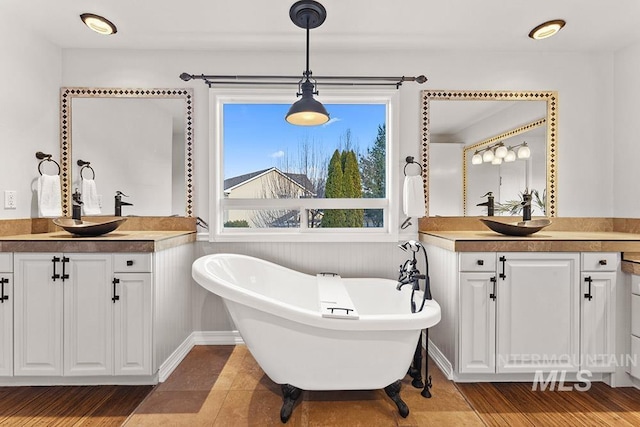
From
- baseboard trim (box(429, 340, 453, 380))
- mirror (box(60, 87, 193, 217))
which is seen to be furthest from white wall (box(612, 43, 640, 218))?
mirror (box(60, 87, 193, 217))

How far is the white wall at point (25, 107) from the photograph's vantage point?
2.27 m

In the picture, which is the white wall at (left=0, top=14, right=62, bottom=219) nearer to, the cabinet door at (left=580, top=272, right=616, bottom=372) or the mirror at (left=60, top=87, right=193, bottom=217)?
the mirror at (left=60, top=87, right=193, bottom=217)

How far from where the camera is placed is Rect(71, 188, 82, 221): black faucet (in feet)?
8.14

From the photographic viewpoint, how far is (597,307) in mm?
2131

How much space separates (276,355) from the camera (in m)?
1.80

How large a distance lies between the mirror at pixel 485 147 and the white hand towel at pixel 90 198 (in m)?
2.73

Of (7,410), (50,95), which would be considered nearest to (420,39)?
(50,95)

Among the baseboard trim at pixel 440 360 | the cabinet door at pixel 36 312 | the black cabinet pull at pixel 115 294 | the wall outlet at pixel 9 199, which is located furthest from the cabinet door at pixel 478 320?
the wall outlet at pixel 9 199

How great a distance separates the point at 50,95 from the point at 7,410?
7.29 feet

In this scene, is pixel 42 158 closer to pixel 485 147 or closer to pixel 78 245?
pixel 78 245

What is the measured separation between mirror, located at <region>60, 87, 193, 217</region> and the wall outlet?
Result: 15.7 inches

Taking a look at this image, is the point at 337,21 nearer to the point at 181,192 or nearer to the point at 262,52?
the point at 262,52

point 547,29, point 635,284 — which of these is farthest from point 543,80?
point 635,284

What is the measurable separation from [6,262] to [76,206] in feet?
1.93
